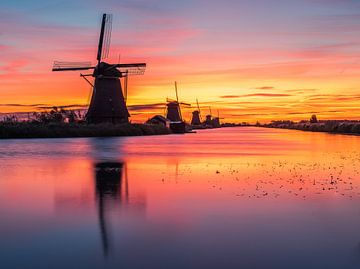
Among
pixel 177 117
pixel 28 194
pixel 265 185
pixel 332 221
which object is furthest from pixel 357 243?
pixel 177 117

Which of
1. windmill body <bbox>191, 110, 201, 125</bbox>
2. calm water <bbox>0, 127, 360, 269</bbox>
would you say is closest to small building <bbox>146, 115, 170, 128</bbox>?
windmill body <bbox>191, 110, 201, 125</bbox>

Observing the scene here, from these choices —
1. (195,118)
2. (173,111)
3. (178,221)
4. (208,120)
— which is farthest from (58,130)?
(208,120)

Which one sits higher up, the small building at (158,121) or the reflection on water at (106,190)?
the small building at (158,121)

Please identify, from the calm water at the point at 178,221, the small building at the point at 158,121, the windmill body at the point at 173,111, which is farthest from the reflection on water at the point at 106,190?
the windmill body at the point at 173,111

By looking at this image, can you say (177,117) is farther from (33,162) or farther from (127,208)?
(127,208)

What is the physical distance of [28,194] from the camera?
12.1m

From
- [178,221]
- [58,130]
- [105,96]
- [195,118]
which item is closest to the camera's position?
[178,221]

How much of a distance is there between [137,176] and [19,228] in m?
8.42

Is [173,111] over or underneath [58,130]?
over

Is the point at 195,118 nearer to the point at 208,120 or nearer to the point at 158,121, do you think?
the point at 208,120

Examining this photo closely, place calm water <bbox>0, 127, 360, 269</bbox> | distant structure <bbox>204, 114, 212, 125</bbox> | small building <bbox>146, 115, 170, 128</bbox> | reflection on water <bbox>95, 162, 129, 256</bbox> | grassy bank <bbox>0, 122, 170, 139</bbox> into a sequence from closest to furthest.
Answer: calm water <bbox>0, 127, 360, 269</bbox> → reflection on water <bbox>95, 162, 129, 256</bbox> → grassy bank <bbox>0, 122, 170, 139</bbox> → small building <bbox>146, 115, 170, 128</bbox> → distant structure <bbox>204, 114, 212, 125</bbox>

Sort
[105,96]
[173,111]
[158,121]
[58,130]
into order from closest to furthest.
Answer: [58,130], [105,96], [158,121], [173,111]

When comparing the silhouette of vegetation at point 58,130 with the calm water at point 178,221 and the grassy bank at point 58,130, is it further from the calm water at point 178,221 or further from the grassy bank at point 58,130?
the calm water at point 178,221

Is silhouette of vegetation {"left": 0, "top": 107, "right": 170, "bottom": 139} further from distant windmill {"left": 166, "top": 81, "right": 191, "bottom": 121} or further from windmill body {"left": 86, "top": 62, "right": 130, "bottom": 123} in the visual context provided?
distant windmill {"left": 166, "top": 81, "right": 191, "bottom": 121}
